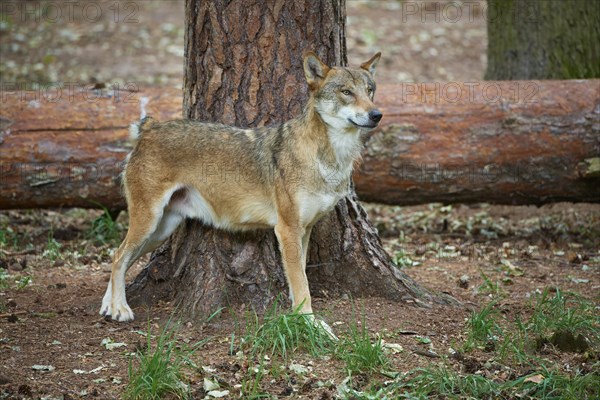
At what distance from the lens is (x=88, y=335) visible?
5699 mm

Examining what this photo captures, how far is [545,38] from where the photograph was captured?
9.84m

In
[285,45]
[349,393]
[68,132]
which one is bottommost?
[349,393]

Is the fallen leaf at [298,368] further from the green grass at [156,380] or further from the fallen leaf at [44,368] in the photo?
the fallen leaf at [44,368]

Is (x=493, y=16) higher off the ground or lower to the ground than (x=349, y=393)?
higher

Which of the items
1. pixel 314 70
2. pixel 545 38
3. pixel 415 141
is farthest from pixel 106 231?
pixel 545 38

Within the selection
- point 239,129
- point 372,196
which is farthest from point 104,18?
point 239,129

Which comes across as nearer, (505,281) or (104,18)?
(505,281)

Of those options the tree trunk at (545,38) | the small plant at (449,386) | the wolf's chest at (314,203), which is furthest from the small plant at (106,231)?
the tree trunk at (545,38)

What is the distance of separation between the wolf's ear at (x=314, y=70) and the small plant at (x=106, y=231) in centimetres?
373

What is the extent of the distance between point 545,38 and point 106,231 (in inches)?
229

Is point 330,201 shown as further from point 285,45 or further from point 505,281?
point 505,281

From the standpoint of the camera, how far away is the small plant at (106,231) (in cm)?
861

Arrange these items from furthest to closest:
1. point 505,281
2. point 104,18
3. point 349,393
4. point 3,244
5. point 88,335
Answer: point 104,18 < point 3,244 < point 505,281 < point 88,335 < point 349,393

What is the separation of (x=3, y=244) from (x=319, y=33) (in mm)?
4345
